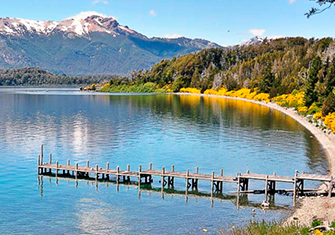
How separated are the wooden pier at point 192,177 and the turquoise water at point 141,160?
149 centimetres

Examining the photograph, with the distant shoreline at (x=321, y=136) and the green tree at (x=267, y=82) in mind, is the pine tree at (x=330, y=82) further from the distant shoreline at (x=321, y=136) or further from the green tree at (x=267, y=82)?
the green tree at (x=267, y=82)

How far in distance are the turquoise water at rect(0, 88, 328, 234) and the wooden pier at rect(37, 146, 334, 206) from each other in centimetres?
149

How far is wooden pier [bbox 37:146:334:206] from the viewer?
49.0 meters

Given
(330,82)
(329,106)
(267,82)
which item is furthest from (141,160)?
(267,82)

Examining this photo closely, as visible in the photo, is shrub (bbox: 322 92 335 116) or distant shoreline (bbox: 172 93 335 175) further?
shrub (bbox: 322 92 335 116)

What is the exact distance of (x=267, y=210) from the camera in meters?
45.5

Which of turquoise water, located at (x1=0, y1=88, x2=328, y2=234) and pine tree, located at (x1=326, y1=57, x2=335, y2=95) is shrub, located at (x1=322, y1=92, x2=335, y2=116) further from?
pine tree, located at (x1=326, y1=57, x2=335, y2=95)

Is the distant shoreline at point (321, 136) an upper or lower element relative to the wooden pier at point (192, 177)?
upper

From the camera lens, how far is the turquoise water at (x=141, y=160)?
42844mm

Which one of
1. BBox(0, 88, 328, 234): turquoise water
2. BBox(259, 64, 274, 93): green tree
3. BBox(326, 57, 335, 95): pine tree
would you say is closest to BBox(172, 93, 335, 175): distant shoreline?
BBox(0, 88, 328, 234): turquoise water

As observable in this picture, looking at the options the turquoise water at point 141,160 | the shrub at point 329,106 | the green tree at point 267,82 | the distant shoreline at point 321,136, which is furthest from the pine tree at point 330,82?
the green tree at point 267,82

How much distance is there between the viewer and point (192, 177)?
51.9 metres

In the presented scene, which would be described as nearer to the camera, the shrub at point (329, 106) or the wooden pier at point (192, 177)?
the wooden pier at point (192, 177)

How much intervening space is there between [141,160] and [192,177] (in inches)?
742
